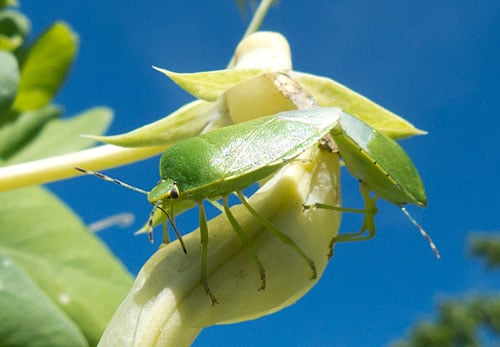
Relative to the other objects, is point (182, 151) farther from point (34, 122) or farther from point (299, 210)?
point (34, 122)

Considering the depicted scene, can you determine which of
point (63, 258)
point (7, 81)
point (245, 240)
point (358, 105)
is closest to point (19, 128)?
point (63, 258)

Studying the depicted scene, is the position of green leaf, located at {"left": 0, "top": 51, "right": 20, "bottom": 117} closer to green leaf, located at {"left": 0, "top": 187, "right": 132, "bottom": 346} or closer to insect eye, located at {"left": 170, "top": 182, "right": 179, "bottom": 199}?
green leaf, located at {"left": 0, "top": 187, "right": 132, "bottom": 346}

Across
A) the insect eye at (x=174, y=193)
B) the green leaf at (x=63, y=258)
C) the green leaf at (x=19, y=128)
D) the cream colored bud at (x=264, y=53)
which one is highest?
the cream colored bud at (x=264, y=53)

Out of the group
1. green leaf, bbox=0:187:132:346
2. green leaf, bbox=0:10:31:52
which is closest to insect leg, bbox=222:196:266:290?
green leaf, bbox=0:187:132:346

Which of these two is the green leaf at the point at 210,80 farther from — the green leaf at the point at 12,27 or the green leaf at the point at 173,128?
the green leaf at the point at 12,27

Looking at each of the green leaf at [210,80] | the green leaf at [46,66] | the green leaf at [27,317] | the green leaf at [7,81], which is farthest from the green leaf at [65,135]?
the green leaf at [210,80]

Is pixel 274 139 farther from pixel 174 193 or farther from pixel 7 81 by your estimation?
pixel 7 81
